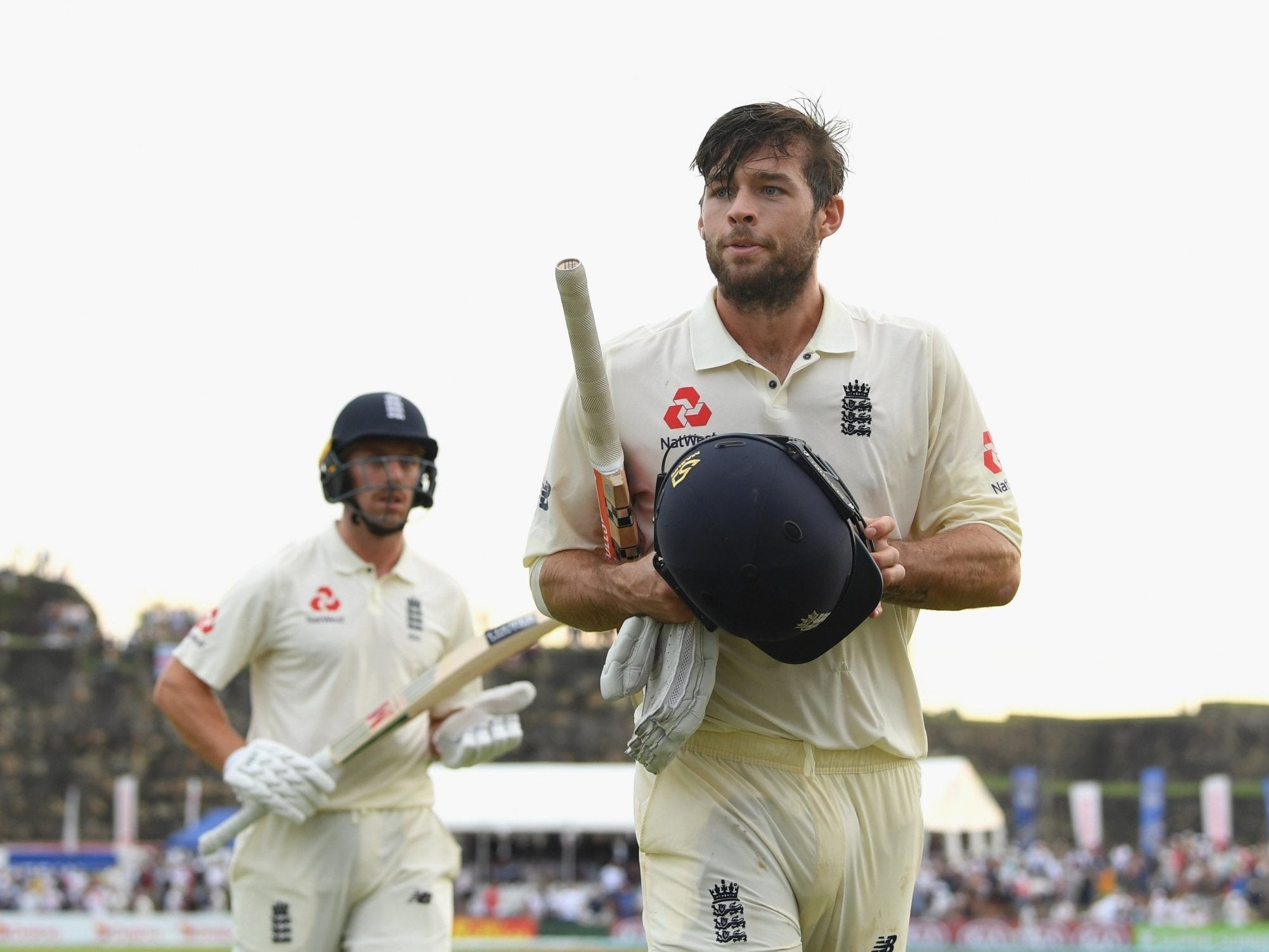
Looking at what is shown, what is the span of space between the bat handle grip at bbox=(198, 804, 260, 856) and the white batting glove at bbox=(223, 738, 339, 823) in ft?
0.20

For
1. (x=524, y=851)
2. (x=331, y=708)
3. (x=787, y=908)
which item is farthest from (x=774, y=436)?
(x=524, y=851)

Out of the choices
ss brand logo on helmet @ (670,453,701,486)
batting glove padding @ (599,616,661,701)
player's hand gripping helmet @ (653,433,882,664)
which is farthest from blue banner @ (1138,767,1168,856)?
ss brand logo on helmet @ (670,453,701,486)

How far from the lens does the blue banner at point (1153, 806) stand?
34.6 metres

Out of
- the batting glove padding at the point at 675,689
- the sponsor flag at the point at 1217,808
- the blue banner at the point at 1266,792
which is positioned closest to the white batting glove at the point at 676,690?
the batting glove padding at the point at 675,689

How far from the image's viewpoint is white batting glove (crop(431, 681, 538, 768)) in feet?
19.5

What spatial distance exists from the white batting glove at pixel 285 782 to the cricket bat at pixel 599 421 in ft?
7.12

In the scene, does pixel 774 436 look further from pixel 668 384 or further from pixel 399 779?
pixel 399 779

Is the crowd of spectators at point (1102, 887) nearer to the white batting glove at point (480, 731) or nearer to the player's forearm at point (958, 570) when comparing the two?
the white batting glove at point (480, 731)

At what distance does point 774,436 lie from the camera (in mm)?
3381

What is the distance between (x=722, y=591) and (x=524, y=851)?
86.3 ft

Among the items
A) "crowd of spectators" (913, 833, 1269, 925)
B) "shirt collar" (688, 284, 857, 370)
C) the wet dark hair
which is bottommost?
"crowd of spectators" (913, 833, 1269, 925)

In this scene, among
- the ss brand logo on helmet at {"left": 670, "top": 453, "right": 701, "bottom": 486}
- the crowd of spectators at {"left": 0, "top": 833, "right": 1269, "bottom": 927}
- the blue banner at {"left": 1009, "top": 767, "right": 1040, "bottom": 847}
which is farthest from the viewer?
the blue banner at {"left": 1009, "top": 767, "right": 1040, "bottom": 847}

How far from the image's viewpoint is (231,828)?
5941mm

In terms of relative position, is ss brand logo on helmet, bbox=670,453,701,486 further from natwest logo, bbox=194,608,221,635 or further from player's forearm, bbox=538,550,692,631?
natwest logo, bbox=194,608,221,635
